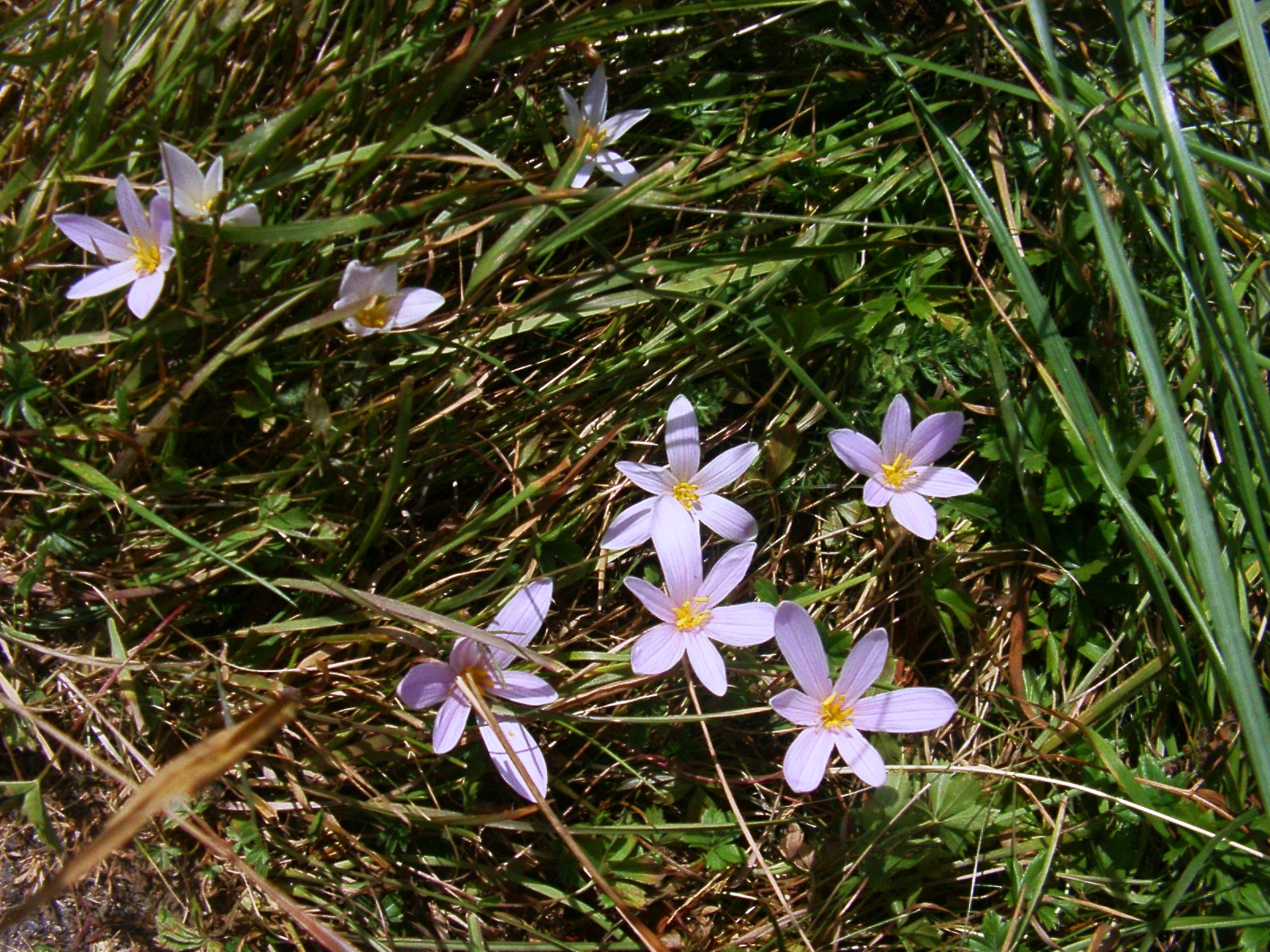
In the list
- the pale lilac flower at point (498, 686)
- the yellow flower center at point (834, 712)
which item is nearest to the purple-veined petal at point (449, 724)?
the pale lilac flower at point (498, 686)

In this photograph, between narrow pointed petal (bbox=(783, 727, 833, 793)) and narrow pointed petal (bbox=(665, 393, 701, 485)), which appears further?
narrow pointed petal (bbox=(665, 393, 701, 485))

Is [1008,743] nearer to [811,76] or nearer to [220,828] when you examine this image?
[811,76]

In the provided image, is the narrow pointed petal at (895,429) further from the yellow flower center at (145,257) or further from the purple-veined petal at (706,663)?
the yellow flower center at (145,257)

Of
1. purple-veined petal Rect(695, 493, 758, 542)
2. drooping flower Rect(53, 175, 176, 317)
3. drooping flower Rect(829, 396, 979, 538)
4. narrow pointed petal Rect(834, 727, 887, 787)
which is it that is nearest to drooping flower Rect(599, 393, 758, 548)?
purple-veined petal Rect(695, 493, 758, 542)

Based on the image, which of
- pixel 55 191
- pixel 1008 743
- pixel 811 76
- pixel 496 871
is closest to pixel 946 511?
pixel 1008 743

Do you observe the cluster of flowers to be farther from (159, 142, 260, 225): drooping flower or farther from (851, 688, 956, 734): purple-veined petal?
(159, 142, 260, 225): drooping flower
